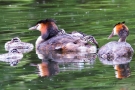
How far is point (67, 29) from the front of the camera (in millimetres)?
20422

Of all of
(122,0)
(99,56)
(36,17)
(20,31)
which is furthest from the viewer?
(122,0)

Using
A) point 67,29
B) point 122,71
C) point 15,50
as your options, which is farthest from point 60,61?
point 67,29

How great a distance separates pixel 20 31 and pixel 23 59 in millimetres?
4118

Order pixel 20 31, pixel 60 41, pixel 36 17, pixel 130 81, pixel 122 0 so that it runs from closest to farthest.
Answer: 1. pixel 130 81
2. pixel 60 41
3. pixel 20 31
4. pixel 36 17
5. pixel 122 0

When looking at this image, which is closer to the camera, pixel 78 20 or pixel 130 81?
pixel 130 81

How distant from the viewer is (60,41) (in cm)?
1733

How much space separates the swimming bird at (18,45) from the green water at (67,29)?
25 centimetres

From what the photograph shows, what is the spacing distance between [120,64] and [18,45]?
362cm

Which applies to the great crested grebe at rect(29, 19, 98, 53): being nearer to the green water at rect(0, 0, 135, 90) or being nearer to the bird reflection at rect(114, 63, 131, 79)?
the green water at rect(0, 0, 135, 90)

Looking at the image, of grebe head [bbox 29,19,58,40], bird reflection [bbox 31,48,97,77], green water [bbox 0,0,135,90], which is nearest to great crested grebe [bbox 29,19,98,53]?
grebe head [bbox 29,19,58,40]

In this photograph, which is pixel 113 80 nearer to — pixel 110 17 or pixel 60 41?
pixel 60 41

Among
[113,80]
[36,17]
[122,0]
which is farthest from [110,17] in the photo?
[113,80]

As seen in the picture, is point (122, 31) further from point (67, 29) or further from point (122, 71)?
point (67, 29)

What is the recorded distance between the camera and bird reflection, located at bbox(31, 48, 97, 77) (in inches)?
590
